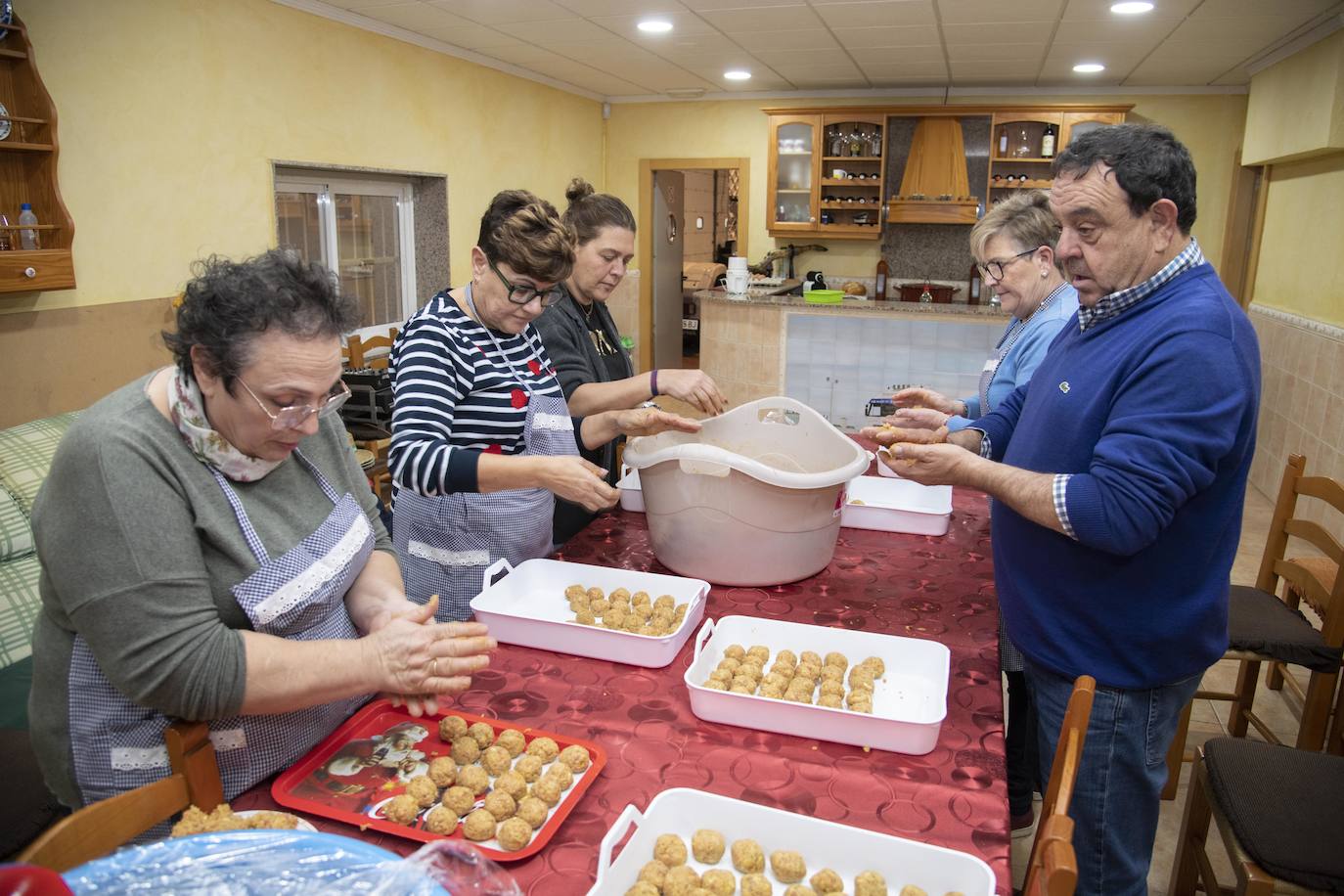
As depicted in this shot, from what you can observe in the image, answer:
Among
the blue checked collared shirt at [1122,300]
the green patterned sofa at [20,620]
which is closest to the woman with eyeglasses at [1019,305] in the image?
the blue checked collared shirt at [1122,300]

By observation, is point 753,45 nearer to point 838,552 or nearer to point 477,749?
point 838,552

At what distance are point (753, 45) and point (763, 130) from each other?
202 cm

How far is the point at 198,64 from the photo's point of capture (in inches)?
147

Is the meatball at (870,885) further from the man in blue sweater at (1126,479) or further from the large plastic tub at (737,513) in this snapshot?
the large plastic tub at (737,513)

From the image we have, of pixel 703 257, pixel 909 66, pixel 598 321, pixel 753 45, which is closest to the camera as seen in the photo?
pixel 598 321

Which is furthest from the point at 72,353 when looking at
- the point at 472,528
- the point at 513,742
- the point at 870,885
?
the point at 870,885

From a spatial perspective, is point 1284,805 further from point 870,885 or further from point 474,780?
point 474,780

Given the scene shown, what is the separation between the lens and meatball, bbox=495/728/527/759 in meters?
1.24

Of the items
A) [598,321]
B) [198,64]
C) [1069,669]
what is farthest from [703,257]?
[1069,669]

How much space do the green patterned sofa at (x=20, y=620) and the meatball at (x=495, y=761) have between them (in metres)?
1.05

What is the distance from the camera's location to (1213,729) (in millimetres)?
2906

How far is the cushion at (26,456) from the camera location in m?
2.60

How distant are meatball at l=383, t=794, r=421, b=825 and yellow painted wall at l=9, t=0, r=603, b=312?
2913 mm

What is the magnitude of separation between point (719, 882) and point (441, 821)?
0.35 metres
